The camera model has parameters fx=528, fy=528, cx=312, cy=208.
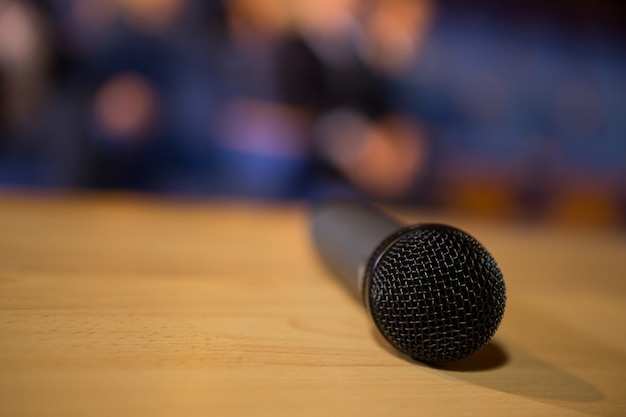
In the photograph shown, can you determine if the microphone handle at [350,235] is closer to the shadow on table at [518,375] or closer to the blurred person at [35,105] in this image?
the shadow on table at [518,375]

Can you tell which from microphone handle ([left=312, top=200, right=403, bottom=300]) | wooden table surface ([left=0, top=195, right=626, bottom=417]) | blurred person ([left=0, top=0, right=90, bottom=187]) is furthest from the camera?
blurred person ([left=0, top=0, right=90, bottom=187])

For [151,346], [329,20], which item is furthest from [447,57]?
[151,346]

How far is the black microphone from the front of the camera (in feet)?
2.24

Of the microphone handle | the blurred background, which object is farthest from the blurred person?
the microphone handle

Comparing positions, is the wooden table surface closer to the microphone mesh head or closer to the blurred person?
the microphone mesh head

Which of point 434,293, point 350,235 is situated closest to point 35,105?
point 350,235

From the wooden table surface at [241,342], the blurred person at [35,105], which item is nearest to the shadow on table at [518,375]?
the wooden table surface at [241,342]

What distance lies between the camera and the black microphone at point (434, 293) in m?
0.68

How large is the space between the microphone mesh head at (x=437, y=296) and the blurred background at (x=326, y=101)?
1.74 m

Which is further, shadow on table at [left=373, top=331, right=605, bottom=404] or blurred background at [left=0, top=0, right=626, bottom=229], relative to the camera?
blurred background at [left=0, top=0, right=626, bottom=229]

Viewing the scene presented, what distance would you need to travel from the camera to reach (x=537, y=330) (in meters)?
0.97

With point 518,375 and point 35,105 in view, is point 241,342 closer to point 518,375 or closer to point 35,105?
point 518,375

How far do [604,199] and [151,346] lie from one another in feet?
9.04

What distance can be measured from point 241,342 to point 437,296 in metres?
0.29
